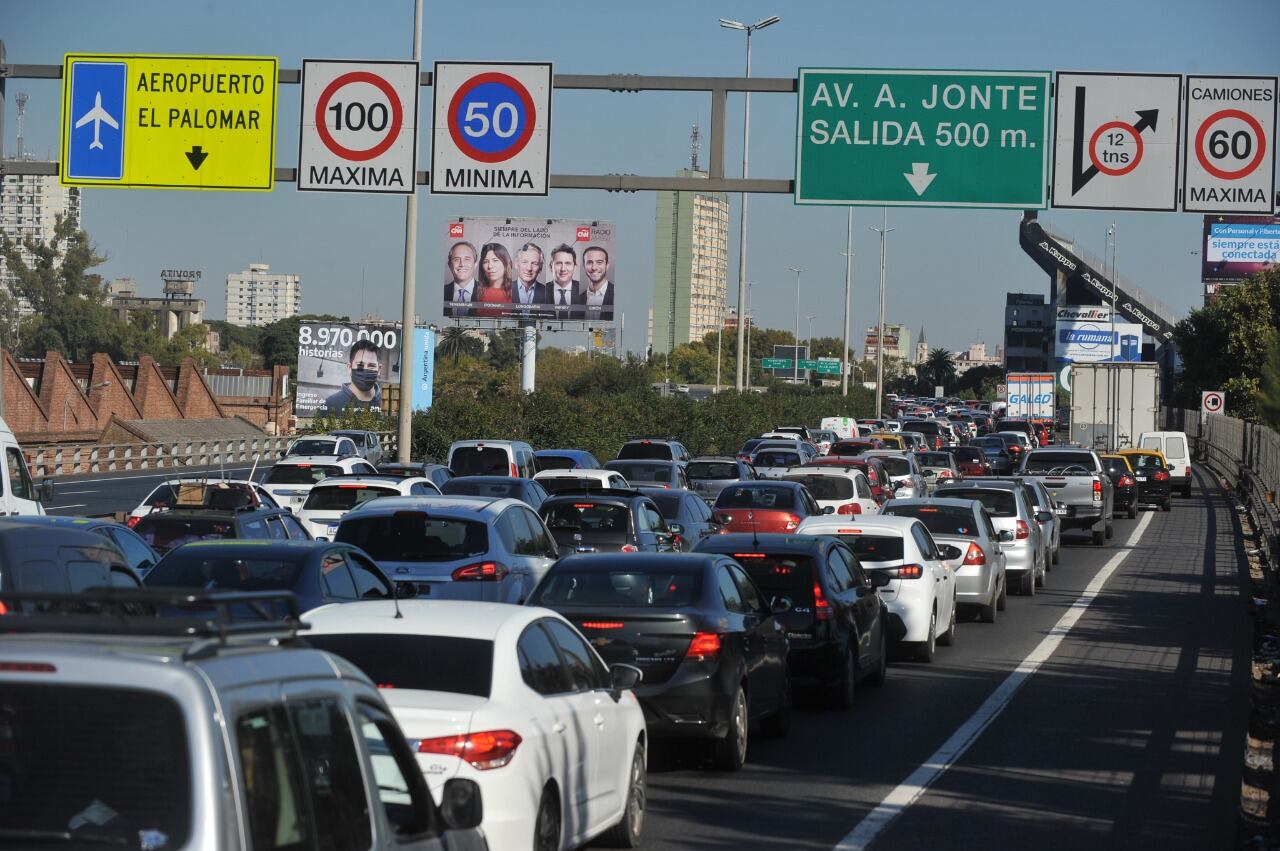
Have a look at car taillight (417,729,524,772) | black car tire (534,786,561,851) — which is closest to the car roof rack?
car taillight (417,729,524,772)

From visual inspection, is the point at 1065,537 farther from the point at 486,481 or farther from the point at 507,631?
the point at 507,631

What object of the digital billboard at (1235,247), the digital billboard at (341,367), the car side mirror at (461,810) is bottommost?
the car side mirror at (461,810)

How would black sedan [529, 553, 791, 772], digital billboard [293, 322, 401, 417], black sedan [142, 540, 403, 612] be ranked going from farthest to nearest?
digital billboard [293, 322, 401, 417], black sedan [142, 540, 403, 612], black sedan [529, 553, 791, 772]

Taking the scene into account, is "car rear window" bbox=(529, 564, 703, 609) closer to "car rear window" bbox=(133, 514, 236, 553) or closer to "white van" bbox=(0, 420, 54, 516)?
"car rear window" bbox=(133, 514, 236, 553)

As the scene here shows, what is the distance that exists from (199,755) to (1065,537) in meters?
37.1

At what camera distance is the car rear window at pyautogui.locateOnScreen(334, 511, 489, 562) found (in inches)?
646

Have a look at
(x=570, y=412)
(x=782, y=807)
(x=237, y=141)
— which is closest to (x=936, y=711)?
(x=782, y=807)

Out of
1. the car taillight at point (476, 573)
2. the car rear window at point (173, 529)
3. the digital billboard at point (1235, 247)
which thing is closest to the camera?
the car taillight at point (476, 573)

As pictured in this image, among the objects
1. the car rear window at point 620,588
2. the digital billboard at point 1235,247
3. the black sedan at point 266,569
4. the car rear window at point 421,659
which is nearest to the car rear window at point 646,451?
the black sedan at point 266,569

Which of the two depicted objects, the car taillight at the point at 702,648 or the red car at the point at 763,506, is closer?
the car taillight at the point at 702,648

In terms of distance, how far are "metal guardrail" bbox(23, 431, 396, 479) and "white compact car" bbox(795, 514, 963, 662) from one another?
34.3m

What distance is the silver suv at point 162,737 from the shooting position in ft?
12.7

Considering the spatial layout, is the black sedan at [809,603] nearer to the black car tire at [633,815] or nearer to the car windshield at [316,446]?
the black car tire at [633,815]

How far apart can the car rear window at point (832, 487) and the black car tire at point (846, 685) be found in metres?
15.9
